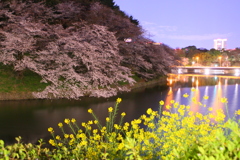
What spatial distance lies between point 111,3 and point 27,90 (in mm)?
16231

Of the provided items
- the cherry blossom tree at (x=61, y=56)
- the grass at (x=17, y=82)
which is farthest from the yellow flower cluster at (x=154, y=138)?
the grass at (x=17, y=82)

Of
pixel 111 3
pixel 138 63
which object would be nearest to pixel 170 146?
pixel 138 63

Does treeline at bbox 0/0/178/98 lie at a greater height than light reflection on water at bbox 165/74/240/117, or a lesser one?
greater

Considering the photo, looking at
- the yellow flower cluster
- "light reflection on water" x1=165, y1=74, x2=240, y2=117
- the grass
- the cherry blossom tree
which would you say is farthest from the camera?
the grass

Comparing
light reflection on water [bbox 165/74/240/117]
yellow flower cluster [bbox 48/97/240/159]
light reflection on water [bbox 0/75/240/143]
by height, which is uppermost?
yellow flower cluster [bbox 48/97/240/159]

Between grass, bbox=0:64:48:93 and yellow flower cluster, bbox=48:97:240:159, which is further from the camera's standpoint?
grass, bbox=0:64:48:93

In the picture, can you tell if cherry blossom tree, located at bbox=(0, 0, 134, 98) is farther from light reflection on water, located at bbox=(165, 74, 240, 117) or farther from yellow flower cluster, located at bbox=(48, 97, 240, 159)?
yellow flower cluster, located at bbox=(48, 97, 240, 159)

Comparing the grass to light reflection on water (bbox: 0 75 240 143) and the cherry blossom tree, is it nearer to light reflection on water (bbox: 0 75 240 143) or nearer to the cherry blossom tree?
the cherry blossom tree

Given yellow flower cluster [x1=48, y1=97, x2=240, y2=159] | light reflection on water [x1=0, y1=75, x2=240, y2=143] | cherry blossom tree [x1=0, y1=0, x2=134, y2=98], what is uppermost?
cherry blossom tree [x1=0, y1=0, x2=134, y2=98]

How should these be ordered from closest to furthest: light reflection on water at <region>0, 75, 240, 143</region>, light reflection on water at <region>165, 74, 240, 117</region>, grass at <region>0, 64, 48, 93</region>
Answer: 1. light reflection on water at <region>0, 75, 240, 143</region>
2. light reflection on water at <region>165, 74, 240, 117</region>
3. grass at <region>0, 64, 48, 93</region>

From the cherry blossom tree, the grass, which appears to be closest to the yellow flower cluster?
the cherry blossom tree

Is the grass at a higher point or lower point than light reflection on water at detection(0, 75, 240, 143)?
higher

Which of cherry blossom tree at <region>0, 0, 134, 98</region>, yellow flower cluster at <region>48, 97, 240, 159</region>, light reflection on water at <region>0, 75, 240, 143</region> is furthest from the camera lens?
cherry blossom tree at <region>0, 0, 134, 98</region>

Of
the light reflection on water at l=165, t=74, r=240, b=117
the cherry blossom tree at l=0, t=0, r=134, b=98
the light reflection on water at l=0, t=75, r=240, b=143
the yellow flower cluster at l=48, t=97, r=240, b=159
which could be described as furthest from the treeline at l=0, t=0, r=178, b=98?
the yellow flower cluster at l=48, t=97, r=240, b=159
